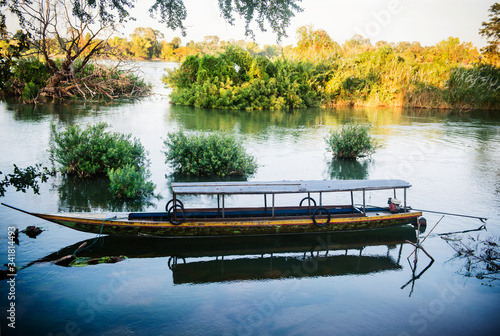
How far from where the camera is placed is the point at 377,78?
128 feet

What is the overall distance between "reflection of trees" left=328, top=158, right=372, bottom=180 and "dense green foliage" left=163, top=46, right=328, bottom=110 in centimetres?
1706

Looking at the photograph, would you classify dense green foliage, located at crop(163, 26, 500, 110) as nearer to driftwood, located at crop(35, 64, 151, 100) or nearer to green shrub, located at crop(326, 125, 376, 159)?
driftwood, located at crop(35, 64, 151, 100)

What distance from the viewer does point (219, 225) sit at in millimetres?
10141

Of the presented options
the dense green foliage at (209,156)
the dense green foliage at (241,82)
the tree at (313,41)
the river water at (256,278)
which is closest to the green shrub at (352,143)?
the river water at (256,278)

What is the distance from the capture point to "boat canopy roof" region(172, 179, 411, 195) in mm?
10086

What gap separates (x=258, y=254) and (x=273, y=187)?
176cm

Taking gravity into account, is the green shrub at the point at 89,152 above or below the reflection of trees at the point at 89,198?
above

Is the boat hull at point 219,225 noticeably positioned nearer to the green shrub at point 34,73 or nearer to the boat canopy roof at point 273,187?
the boat canopy roof at point 273,187

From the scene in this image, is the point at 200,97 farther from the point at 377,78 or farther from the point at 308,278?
the point at 308,278

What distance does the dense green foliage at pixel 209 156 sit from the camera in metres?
15.3

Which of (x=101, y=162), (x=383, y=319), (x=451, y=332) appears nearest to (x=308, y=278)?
(x=383, y=319)

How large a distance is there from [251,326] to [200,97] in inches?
1130

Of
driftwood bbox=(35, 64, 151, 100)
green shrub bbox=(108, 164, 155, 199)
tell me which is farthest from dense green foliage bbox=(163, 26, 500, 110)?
green shrub bbox=(108, 164, 155, 199)

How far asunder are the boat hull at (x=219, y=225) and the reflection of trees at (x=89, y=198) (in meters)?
2.35
